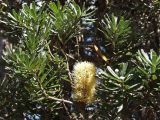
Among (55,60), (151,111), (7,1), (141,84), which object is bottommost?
(151,111)

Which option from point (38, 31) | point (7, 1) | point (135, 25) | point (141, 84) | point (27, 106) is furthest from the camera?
point (7, 1)

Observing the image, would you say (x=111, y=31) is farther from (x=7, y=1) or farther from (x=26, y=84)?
(x=7, y=1)

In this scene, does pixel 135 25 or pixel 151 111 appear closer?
pixel 151 111

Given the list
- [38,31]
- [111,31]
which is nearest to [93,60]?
[111,31]

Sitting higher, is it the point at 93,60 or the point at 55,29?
the point at 55,29
